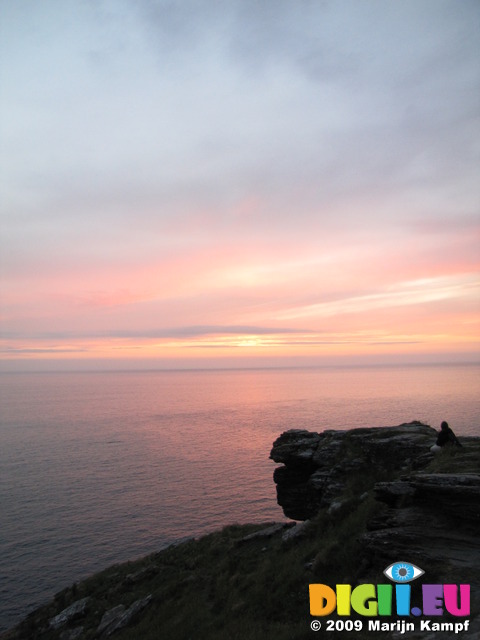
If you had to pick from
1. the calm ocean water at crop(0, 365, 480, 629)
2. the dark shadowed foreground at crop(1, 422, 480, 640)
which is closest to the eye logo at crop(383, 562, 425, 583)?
the dark shadowed foreground at crop(1, 422, 480, 640)

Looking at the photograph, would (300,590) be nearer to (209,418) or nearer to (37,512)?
(37,512)

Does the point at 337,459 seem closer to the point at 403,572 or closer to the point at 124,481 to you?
the point at 403,572

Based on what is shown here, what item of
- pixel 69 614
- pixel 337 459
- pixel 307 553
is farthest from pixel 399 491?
pixel 69 614

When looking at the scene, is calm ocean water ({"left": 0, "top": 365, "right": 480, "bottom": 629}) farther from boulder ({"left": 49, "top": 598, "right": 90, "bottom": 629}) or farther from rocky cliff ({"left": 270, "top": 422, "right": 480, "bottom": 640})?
rocky cliff ({"left": 270, "top": 422, "right": 480, "bottom": 640})

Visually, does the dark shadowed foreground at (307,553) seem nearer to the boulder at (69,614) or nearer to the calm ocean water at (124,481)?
the boulder at (69,614)

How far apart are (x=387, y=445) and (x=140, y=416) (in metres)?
118

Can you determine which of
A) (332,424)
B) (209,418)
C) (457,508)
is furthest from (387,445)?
(209,418)

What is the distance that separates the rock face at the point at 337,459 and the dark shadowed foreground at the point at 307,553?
0.29 ft

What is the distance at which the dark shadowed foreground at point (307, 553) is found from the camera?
15.6 meters

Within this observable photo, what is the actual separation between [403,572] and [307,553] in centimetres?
875

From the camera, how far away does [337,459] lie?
30578 millimetres

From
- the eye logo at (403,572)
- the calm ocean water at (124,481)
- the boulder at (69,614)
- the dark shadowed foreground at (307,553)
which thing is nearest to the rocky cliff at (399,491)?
the dark shadowed foreground at (307,553)

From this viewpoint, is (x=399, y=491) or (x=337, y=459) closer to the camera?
(x=399, y=491)

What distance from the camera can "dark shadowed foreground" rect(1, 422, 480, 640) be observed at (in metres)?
15.6
